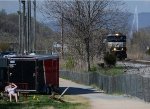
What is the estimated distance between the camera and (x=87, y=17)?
61094 millimetres

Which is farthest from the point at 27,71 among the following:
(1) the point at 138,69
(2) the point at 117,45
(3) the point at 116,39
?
(2) the point at 117,45

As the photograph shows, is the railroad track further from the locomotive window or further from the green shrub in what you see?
the locomotive window

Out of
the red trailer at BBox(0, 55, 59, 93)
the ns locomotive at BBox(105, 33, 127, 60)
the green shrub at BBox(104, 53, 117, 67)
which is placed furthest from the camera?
the ns locomotive at BBox(105, 33, 127, 60)

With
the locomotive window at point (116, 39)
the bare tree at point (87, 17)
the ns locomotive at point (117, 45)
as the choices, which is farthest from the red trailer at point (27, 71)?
the ns locomotive at point (117, 45)

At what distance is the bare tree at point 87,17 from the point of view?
6075 cm

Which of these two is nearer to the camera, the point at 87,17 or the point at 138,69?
the point at 138,69

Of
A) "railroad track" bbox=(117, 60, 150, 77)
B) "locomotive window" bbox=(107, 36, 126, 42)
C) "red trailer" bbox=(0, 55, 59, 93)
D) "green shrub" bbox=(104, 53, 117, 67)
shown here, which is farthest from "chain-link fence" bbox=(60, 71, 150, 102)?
→ "locomotive window" bbox=(107, 36, 126, 42)

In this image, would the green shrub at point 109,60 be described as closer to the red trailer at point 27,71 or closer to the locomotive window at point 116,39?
the locomotive window at point 116,39

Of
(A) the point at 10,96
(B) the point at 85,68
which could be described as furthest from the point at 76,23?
(A) the point at 10,96

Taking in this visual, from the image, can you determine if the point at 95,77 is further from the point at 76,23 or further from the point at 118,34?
the point at 118,34

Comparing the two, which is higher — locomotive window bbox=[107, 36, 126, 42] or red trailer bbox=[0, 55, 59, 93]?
locomotive window bbox=[107, 36, 126, 42]

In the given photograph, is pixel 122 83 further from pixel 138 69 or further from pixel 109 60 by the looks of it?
pixel 109 60

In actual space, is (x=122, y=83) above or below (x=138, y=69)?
below

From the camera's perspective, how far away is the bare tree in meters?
60.8
